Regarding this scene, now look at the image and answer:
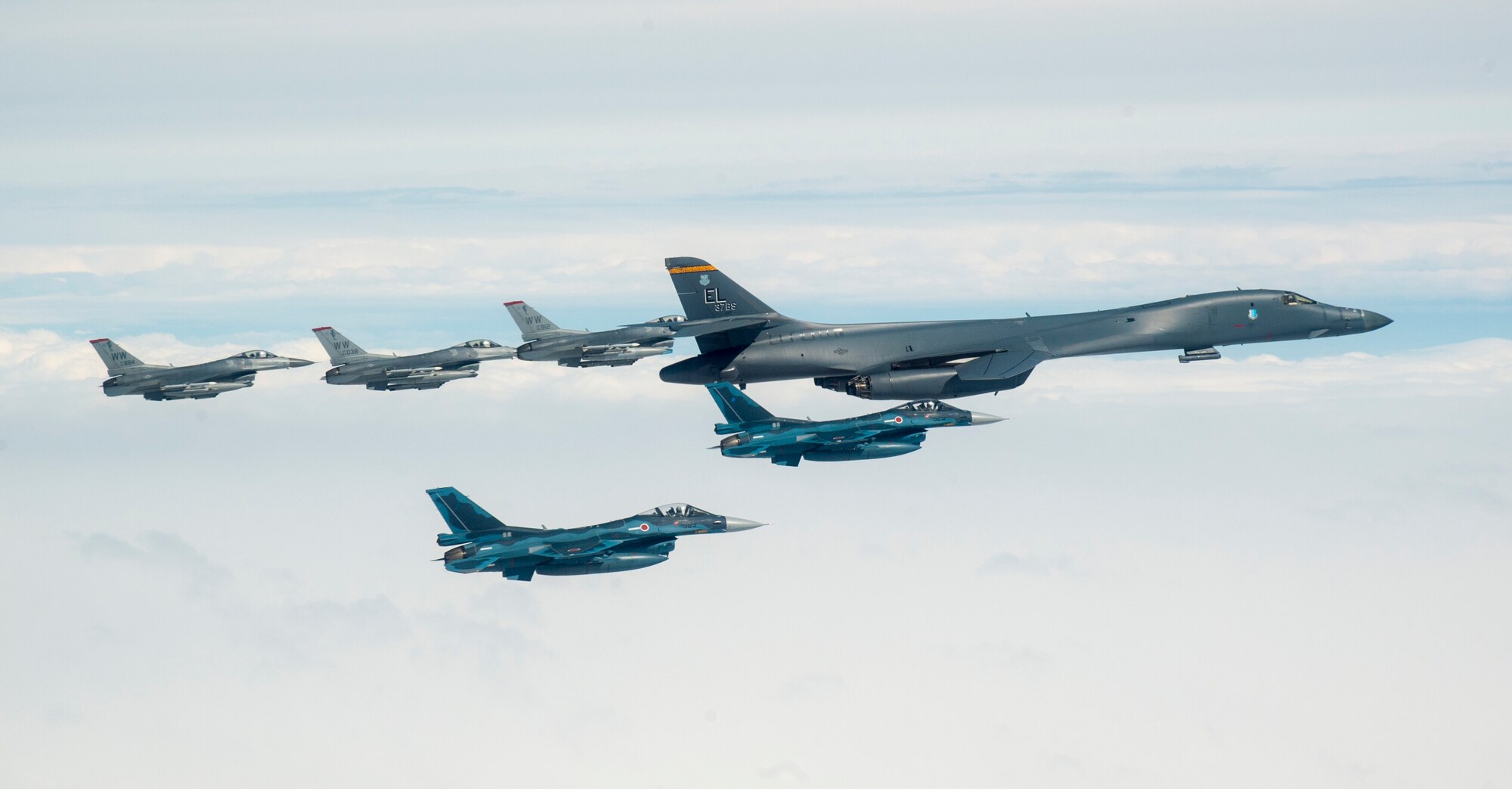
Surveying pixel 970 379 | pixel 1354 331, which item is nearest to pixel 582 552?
pixel 970 379

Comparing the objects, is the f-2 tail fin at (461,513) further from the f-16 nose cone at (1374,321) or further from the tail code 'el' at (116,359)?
the f-16 nose cone at (1374,321)

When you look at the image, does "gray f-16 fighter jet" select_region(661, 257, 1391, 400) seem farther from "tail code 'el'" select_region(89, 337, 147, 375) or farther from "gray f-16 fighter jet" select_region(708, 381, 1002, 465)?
"tail code 'el'" select_region(89, 337, 147, 375)

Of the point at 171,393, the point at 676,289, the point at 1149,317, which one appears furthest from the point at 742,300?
the point at 171,393

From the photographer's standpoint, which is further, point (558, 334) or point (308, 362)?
point (308, 362)

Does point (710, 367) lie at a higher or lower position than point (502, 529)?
higher

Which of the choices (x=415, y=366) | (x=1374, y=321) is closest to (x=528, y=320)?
(x=415, y=366)

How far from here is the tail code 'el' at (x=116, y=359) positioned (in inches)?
4764

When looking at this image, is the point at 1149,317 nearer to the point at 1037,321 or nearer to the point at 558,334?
the point at 1037,321

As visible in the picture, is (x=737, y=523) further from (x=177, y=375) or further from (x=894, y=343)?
(x=177, y=375)

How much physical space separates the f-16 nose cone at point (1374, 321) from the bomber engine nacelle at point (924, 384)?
62.8 ft

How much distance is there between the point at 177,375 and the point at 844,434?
35.7 meters

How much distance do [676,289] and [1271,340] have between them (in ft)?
103

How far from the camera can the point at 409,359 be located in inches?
4719

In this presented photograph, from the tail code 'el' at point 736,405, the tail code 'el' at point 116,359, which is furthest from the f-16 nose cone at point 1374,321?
the tail code 'el' at point 116,359
